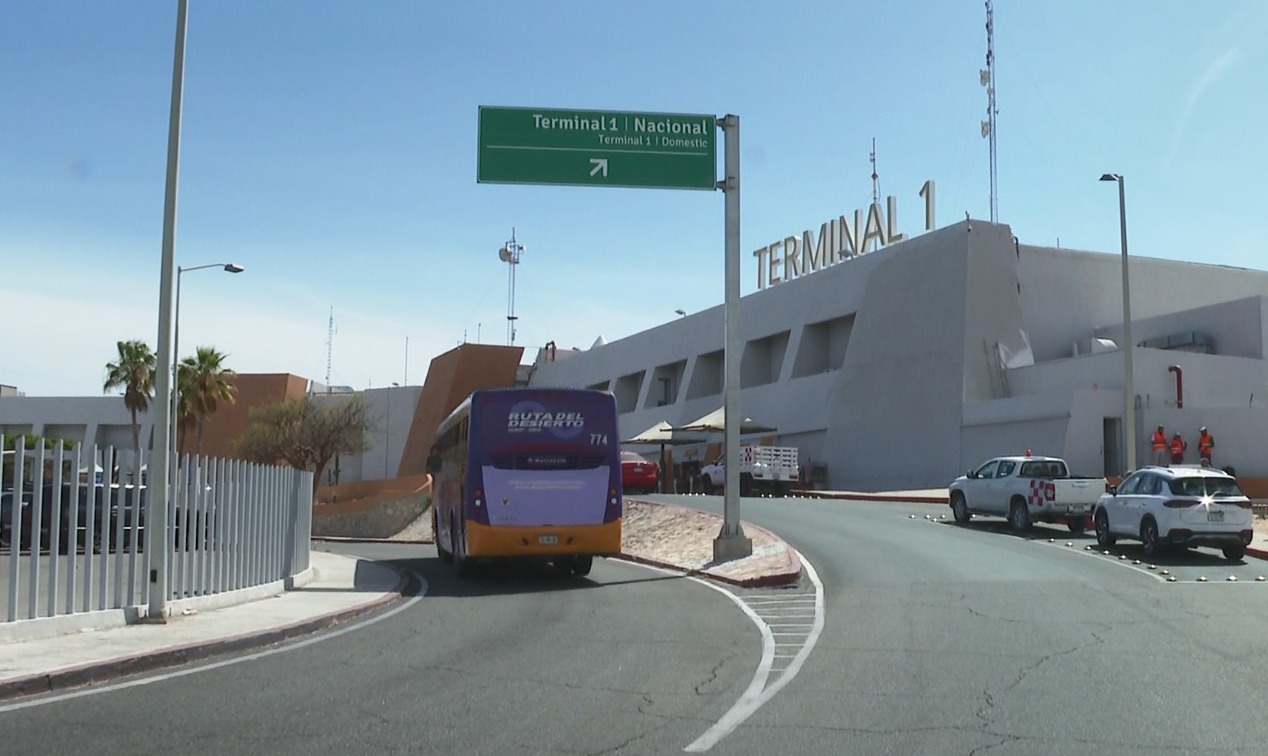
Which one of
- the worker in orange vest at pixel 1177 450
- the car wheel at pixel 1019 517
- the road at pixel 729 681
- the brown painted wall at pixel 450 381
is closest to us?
the road at pixel 729 681

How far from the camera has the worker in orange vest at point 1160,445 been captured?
37062 mm

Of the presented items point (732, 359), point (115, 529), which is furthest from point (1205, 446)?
point (115, 529)

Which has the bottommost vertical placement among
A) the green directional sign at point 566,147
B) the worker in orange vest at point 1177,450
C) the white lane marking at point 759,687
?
the white lane marking at point 759,687

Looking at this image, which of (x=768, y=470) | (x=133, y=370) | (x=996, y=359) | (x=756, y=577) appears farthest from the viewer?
(x=133, y=370)

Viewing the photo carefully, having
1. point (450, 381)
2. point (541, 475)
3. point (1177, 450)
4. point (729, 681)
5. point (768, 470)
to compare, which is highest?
point (450, 381)

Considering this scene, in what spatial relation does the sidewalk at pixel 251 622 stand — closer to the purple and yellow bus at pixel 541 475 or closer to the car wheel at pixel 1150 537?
the purple and yellow bus at pixel 541 475

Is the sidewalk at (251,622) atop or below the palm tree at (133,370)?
below

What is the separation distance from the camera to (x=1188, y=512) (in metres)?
21.4

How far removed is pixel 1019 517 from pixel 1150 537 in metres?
5.62

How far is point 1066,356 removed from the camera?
48.0 m

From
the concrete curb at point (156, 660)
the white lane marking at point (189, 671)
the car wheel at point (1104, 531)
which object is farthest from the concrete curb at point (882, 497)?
the concrete curb at point (156, 660)

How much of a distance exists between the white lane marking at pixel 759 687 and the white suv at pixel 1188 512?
9590mm

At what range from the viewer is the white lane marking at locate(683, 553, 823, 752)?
784cm

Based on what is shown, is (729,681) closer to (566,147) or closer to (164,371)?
(164,371)
